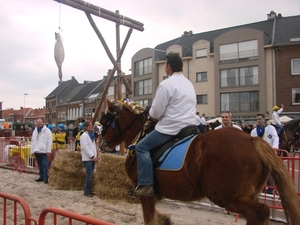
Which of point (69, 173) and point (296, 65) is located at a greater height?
point (296, 65)

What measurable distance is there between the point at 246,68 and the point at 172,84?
33985mm

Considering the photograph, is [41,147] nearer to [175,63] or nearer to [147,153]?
[147,153]

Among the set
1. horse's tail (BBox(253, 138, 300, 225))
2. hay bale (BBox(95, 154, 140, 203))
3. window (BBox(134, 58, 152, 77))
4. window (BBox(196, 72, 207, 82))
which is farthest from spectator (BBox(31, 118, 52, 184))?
window (BBox(134, 58, 152, 77))

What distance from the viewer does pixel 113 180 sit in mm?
7703

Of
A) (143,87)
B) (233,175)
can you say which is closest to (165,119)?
(233,175)

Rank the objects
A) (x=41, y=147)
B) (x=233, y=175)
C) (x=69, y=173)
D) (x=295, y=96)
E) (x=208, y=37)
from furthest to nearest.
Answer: (x=208, y=37) → (x=295, y=96) → (x=41, y=147) → (x=69, y=173) → (x=233, y=175)

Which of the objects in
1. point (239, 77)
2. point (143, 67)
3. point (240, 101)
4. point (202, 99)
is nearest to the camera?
point (240, 101)

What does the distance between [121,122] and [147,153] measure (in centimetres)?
100

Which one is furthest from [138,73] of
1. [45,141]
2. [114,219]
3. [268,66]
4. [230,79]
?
[114,219]

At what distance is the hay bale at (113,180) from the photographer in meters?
7.58

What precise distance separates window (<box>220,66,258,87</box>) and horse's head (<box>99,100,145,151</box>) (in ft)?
107

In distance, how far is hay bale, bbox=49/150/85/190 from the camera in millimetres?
9055

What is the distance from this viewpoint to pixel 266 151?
10.5 feet

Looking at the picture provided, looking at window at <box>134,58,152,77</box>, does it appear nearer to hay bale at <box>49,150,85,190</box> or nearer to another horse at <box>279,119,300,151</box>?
another horse at <box>279,119,300,151</box>
